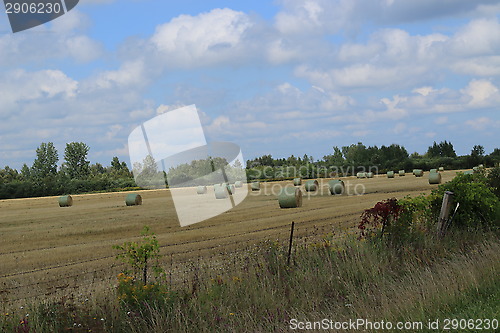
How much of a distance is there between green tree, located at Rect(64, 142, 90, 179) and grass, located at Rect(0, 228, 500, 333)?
14071cm

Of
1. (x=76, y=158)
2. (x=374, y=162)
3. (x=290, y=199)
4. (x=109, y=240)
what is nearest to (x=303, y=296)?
(x=109, y=240)

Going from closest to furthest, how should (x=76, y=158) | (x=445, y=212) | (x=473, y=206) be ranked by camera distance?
(x=445, y=212), (x=473, y=206), (x=76, y=158)

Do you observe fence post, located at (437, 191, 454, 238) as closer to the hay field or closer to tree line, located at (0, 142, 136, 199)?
the hay field

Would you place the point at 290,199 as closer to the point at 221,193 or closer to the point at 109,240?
the point at 109,240

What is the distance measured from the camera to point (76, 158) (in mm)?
147250

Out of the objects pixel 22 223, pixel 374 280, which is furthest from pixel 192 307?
pixel 22 223

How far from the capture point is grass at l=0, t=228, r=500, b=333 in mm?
7945

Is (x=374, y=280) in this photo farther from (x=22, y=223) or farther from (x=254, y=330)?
(x=22, y=223)

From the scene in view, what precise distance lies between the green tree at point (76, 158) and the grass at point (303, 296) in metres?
141

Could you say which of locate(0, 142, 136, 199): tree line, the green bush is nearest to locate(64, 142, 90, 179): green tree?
locate(0, 142, 136, 199): tree line

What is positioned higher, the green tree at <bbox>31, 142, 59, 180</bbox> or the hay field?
the green tree at <bbox>31, 142, 59, 180</bbox>

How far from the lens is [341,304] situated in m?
8.82

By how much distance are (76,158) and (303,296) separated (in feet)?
480

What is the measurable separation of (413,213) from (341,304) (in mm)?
5151
